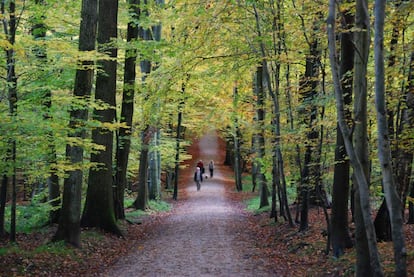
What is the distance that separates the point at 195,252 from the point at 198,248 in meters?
0.51

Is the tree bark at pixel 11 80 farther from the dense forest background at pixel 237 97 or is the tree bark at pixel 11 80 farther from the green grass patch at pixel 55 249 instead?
the green grass patch at pixel 55 249

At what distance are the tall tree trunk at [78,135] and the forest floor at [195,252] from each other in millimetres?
534

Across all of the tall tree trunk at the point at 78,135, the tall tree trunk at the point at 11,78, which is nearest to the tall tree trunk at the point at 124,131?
the tall tree trunk at the point at 78,135

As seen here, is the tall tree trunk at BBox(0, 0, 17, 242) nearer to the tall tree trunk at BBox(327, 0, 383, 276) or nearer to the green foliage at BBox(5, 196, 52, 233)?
the green foliage at BBox(5, 196, 52, 233)

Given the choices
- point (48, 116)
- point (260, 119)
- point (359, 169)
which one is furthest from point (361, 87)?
point (260, 119)

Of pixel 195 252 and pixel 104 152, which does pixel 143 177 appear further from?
pixel 195 252

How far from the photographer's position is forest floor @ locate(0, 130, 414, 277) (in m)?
8.63

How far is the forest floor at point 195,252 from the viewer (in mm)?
8633

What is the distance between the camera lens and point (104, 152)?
1269 cm

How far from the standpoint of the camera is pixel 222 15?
463 inches

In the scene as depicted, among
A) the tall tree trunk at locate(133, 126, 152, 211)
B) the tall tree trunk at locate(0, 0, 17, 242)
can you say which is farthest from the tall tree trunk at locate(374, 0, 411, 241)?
the tall tree trunk at locate(133, 126, 152, 211)

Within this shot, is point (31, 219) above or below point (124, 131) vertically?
below

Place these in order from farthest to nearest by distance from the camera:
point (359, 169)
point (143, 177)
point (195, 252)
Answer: point (143, 177) < point (195, 252) < point (359, 169)

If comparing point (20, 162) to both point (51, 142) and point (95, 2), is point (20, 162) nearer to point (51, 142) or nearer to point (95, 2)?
point (51, 142)
